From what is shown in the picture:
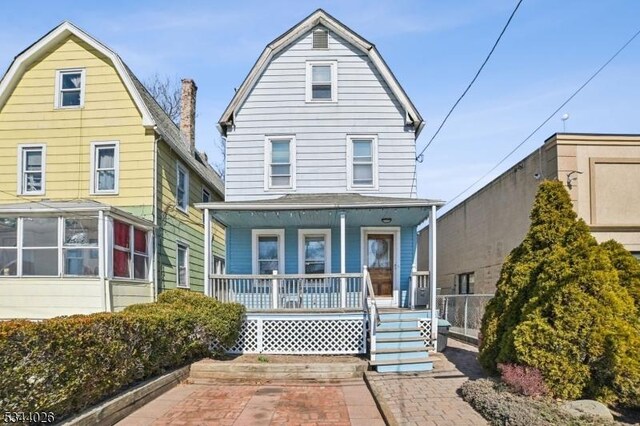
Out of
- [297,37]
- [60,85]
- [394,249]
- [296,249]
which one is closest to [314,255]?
[296,249]

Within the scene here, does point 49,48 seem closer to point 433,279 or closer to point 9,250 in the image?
point 9,250

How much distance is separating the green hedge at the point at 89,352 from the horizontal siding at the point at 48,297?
10.7ft

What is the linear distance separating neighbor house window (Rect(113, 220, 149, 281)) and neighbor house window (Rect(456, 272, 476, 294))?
12.3 metres

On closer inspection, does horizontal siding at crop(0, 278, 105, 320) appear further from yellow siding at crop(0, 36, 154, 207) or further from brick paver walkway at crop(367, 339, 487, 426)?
brick paver walkway at crop(367, 339, 487, 426)

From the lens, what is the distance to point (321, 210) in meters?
11.2

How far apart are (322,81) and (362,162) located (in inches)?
109

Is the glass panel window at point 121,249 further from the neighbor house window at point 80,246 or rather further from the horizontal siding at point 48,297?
the horizontal siding at point 48,297

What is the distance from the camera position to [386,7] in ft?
30.5

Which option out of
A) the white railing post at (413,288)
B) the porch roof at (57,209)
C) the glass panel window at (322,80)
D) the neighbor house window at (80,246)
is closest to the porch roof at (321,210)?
the white railing post at (413,288)

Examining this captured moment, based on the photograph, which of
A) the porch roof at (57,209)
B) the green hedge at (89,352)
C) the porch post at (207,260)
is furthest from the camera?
the porch roof at (57,209)

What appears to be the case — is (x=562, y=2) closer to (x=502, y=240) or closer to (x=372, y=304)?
(x=372, y=304)

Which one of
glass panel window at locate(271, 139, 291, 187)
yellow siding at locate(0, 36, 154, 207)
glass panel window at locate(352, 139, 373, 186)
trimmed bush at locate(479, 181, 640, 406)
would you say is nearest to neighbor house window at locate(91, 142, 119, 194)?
yellow siding at locate(0, 36, 154, 207)

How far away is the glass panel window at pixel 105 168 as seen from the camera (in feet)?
43.5

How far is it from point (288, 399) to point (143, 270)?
24.3 ft
